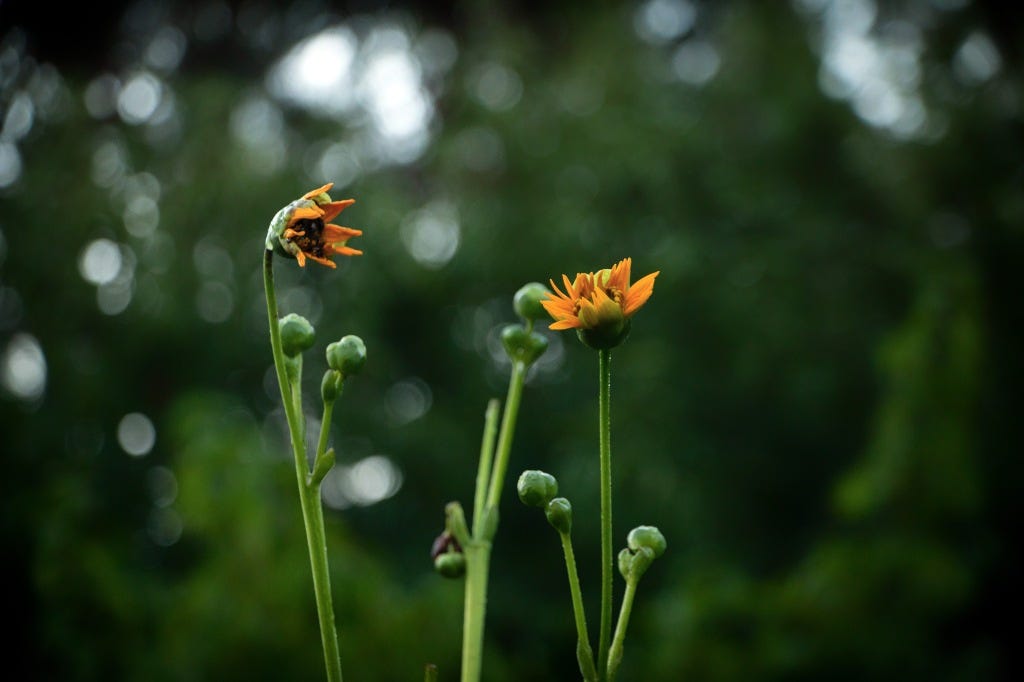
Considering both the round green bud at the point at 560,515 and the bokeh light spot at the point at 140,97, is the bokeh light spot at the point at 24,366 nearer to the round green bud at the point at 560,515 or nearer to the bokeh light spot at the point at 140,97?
the bokeh light spot at the point at 140,97

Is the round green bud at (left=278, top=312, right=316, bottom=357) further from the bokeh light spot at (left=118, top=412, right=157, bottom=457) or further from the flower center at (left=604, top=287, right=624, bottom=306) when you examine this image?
the bokeh light spot at (left=118, top=412, right=157, bottom=457)

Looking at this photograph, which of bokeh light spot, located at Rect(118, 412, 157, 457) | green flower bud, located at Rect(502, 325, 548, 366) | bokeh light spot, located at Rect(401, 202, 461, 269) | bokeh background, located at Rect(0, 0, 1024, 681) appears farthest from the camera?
bokeh light spot, located at Rect(401, 202, 461, 269)

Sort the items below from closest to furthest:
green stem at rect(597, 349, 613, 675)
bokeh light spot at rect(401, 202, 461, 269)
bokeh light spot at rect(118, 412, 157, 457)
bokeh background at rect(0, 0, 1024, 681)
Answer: green stem at rect(597, 349, 613, 675) < bokeh background at rect(0, 0, 1024, 681) < bokeh light spot at rect(118, 412, 157, 457) < bokeh light spot at rect(401, 202, 461, 269)

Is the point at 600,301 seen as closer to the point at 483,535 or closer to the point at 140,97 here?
the point at 483,535

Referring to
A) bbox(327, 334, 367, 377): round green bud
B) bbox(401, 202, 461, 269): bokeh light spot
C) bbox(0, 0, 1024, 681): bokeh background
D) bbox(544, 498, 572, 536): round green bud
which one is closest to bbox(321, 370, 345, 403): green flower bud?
bbox(327, 334, 367, 377): round green bud

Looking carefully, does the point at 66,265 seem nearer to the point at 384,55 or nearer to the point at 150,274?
the point at 150,274
